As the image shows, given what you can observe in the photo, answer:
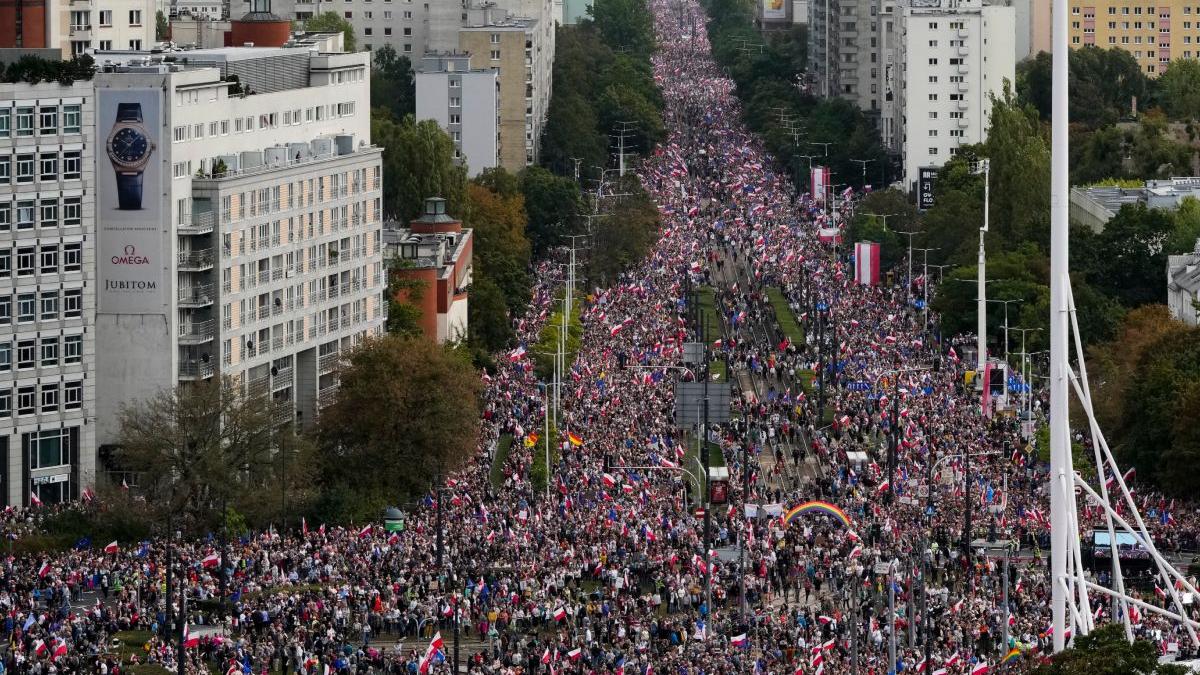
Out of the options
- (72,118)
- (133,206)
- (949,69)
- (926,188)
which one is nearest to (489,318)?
(133,206)

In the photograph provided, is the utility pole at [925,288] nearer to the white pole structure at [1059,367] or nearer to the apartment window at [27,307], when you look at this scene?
the apartment window at [27,307]

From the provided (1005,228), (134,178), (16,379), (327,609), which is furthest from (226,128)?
(1005,228)

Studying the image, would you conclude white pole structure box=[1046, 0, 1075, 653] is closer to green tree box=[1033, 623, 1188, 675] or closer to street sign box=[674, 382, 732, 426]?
green tree box=[1033, 623, 1188, 675]

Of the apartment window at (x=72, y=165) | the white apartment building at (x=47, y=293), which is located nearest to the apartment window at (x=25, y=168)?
the white apartment building at (x=47, y=293)

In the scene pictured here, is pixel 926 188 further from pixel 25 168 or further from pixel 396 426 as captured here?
pixel 25 168

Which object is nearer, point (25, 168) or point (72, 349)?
point (25, 168)

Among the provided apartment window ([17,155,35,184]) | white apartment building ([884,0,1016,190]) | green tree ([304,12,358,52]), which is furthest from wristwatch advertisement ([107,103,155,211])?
white apartment building ([884,0,1016,190])

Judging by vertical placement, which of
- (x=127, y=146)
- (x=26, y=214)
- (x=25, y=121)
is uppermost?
(x=25, y=121)
